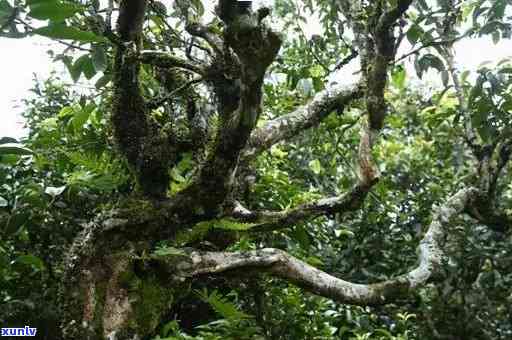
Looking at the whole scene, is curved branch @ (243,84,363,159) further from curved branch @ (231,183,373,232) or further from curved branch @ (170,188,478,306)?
curved branch @ (170,188,478,306)

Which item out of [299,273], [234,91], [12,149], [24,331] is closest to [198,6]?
[234,91]

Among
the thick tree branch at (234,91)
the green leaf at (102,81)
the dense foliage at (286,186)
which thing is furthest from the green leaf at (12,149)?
the thick tree branch at (234,91)

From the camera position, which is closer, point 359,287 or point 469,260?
point 359,287

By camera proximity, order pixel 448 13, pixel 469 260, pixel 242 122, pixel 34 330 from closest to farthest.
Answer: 1. pixel 242 122
2. pixel 448 13
3. pixel 34 330
4. pixel 469 260

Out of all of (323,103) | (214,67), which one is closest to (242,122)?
(214,67)

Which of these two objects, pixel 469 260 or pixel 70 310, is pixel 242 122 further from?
Answer: pixel 469 260

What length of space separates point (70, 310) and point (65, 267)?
17 cm

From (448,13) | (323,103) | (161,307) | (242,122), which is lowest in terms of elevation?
(161,307)

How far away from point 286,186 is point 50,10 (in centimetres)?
237

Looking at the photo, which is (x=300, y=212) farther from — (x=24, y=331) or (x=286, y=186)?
(x=24, y=331)

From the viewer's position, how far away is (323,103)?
9.10 ft

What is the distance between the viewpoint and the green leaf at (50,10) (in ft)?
4.69

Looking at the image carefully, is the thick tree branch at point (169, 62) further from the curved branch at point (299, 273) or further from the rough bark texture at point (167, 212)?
A: the curved branch at point (299, 273)

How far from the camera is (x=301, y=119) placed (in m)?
2.65
